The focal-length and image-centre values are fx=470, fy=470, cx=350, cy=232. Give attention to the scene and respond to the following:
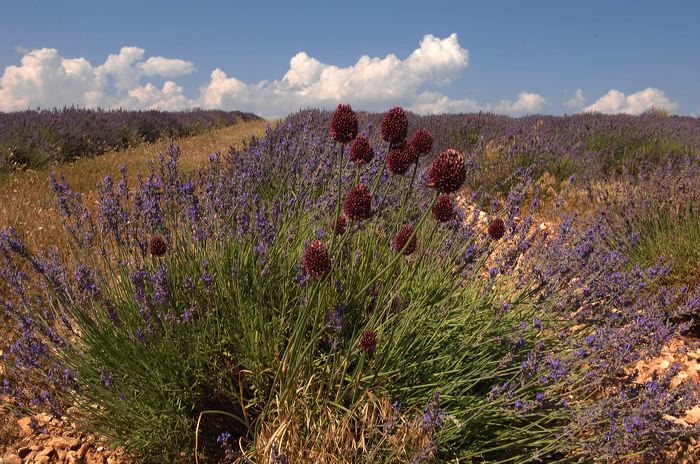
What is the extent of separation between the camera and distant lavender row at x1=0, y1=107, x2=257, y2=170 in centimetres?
892

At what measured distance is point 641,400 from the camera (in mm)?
2355

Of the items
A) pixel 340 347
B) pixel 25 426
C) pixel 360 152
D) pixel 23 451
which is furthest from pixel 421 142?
pixel 25 426

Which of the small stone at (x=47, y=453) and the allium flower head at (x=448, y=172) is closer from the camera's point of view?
the allium flower head at (x=448, y=172)

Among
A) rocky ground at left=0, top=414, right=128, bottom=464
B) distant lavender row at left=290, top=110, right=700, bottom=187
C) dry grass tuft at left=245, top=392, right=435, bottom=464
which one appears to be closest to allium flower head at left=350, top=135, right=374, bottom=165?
dry grass tuft at left=245, top=392, right=435, bottom=464

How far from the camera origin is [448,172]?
71.9 inches

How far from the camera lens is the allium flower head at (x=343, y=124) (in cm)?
195

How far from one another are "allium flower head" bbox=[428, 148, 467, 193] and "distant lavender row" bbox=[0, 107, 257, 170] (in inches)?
337

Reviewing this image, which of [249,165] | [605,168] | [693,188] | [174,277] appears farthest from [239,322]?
[605,168]

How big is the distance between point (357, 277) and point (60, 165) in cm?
870

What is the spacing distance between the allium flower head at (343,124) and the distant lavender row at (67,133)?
26.8 ft

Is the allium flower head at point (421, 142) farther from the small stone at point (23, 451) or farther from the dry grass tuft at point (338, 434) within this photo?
the small stone at point (23, 451)

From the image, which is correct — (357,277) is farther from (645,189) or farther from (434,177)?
(645,189)

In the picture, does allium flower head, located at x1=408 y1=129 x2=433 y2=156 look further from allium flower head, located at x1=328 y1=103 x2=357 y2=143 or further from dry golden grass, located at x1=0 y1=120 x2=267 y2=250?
dry golden grass, located at x1=0 y1=120 x2=267 y2=250

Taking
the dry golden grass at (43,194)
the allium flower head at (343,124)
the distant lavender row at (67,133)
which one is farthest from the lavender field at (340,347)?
the distant lavender row at (67,133)
